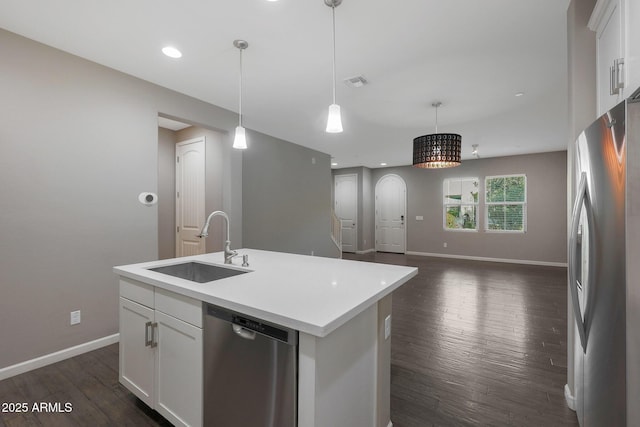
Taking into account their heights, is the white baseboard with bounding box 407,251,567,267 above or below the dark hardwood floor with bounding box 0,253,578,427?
above

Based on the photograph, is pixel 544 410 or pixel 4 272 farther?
pixel 4 272

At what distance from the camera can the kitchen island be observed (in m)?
1.07

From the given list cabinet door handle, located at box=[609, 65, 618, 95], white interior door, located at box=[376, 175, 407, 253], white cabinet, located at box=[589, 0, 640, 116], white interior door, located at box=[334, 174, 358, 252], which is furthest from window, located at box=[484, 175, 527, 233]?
cabinet door handle, located at box=[609, 65, 618, 95]

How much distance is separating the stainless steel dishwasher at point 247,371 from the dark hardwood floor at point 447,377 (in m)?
0.80

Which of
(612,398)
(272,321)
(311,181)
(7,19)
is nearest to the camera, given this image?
(612,398)

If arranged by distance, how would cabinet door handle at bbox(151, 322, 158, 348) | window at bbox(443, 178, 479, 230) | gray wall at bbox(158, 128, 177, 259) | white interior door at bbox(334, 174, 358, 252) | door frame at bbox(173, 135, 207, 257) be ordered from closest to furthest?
cabinet door handle at bbox(151, 322, 158, 348) → door frame at bbox(173, 135, 207, 257) → gray wall at bbox(158, 128, 177, 259) → window at bbox(443, 178, 479, 230) → white interior door at bbox(334, 174, 358, 252)

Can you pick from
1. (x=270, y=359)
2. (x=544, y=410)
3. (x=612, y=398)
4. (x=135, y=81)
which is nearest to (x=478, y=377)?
(x=544, y=410)

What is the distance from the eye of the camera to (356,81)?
292 centimetres

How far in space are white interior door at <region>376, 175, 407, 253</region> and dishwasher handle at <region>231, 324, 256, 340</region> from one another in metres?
7.77

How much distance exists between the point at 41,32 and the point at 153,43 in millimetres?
801

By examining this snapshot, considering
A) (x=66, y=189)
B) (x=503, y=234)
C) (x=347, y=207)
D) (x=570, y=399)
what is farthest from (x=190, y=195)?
(x=503, y=234)

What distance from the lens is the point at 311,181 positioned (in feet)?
20.2

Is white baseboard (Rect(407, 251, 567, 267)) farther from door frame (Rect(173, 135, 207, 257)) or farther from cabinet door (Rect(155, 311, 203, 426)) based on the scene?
cabinet door (Rect(155, 311, 203, 426))

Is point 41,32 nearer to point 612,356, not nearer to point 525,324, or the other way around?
point 612,356
